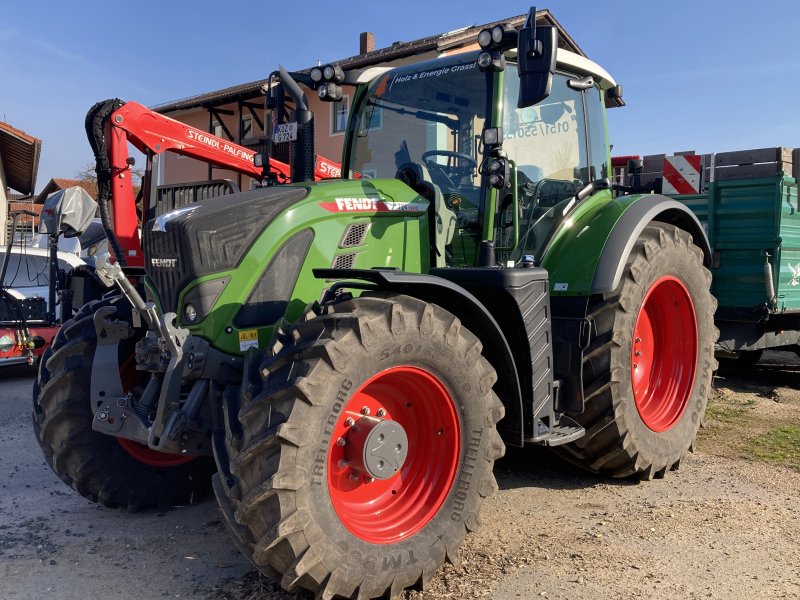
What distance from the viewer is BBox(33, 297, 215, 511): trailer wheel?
3.95 metres

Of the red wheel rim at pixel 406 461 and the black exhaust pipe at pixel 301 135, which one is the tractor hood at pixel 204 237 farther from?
the black exhaust pipe at pixel 301 135

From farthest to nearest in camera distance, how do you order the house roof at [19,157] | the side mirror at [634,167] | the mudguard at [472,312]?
the house roof at [19,157] < the side mirror at [634,167] < the mudguard at [472,312]

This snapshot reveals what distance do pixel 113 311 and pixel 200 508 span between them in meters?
1.28

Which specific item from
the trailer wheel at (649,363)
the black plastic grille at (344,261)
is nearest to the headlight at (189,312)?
the black plastic grille at (344,261)

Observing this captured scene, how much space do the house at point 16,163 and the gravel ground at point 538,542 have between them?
17.0 m

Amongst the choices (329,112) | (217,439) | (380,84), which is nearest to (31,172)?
(329,112)

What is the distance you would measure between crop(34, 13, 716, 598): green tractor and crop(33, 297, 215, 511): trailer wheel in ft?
0.04

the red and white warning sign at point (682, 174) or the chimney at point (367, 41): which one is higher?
the chimney at point (367, 41)

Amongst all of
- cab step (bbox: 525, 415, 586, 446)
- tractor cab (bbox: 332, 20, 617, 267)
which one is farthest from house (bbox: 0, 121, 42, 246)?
cab step (bbox: 525, 415, 586, 446)

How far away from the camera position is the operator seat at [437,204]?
421 cm

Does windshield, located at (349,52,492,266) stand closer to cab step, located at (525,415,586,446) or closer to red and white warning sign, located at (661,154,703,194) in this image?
cab step, located at (525,415,586,446)

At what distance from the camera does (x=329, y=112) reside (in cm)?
2233

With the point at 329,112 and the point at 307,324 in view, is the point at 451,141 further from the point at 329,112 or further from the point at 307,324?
the point at 329,112

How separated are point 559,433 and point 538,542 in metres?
0.64
